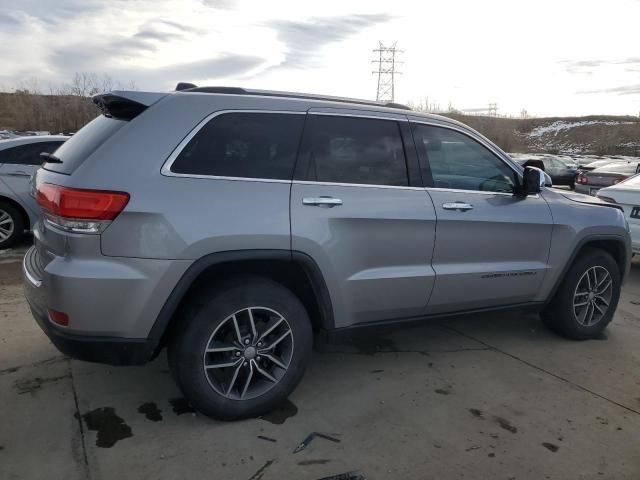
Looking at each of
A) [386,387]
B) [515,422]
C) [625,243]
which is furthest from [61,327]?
[625,243]

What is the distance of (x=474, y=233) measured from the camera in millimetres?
3809

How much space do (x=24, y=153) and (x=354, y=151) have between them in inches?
238

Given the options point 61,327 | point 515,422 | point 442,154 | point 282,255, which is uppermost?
point 442,154

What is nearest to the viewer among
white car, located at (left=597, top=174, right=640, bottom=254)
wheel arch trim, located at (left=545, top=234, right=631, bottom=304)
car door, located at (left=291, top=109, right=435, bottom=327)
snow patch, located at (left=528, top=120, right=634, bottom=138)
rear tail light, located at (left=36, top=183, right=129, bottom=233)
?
rear tail light, located at (left=36, top=183, right=129, bottom=233)

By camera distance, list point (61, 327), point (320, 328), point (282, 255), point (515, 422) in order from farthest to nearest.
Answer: point (320, 328), point (515, 422), point (282, 255), point (61, 327)

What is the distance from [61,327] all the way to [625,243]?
4.54m

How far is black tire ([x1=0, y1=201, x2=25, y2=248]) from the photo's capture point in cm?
729

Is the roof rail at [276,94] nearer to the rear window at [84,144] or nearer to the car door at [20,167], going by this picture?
the rear window at [84,144]

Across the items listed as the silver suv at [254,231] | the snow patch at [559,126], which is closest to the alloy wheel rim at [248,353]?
the silver suv at [254,231]

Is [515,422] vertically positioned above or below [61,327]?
below

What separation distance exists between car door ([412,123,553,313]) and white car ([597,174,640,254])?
340cm

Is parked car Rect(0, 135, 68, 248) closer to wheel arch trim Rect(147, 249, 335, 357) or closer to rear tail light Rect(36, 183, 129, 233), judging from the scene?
rear tail light Rect(36, 183, 129, 233)

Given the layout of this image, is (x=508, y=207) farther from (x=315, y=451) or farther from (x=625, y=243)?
(x=315, y=451)

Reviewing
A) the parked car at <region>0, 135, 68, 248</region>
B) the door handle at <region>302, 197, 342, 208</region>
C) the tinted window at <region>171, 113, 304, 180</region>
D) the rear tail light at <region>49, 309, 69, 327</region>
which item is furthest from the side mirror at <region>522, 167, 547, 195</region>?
the parked car at <region>0, 135, 68, 248</region>
